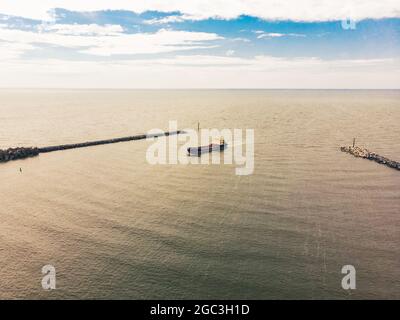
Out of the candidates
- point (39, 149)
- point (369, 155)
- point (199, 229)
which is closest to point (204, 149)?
point (369, 155)

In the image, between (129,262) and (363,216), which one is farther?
(363,216)

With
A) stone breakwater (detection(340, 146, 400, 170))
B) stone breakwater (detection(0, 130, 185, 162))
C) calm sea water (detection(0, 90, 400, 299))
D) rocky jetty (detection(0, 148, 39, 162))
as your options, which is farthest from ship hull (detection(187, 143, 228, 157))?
rocky jetty (detection(0, 148, 39, 162))

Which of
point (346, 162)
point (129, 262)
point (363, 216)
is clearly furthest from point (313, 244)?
point (346, 162)

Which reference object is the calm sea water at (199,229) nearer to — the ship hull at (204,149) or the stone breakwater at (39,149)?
the stone breakwater at (39,149)

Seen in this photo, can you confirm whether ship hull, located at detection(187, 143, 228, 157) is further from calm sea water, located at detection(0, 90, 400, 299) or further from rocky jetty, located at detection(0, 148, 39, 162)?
rocky jetty, located at detection(0, 148, 39, 162)

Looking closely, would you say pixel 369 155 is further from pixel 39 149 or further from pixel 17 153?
pixel 17 153

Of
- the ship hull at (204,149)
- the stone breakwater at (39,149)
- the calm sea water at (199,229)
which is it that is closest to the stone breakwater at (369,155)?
the calm sea water at (199,229)
